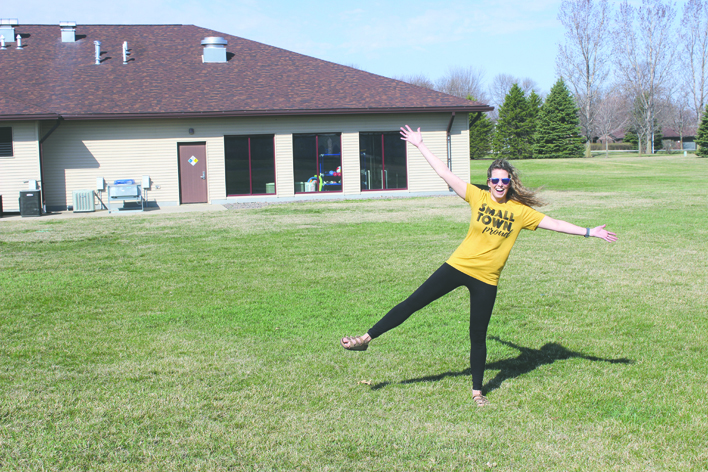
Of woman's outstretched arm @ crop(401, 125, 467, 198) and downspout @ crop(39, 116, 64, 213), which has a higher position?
downspout @ crop(39, 116, 64, 213)

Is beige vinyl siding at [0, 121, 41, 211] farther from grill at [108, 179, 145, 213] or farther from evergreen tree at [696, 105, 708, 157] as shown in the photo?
evergreen tree at [696, 105, 708, 157]

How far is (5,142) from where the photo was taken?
21297 mm

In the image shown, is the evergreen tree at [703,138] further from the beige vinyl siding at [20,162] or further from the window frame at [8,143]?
the window frame at [8,143]

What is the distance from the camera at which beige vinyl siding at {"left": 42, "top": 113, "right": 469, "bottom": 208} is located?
22516mm

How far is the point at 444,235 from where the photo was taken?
13492 millimetres

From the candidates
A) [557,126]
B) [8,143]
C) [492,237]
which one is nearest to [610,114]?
[557,126]

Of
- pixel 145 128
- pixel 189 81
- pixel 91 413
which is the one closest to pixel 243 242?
pixel 91 413

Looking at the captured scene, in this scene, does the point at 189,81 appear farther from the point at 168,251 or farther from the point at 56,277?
the point at 56,277

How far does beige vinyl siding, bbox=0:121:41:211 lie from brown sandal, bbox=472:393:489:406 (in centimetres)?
2090

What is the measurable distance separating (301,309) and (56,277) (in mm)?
4658

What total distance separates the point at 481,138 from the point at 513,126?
352cm

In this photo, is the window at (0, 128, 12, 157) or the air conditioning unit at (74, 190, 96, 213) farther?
the air conditioning unit at (74, 190, 96, 213)

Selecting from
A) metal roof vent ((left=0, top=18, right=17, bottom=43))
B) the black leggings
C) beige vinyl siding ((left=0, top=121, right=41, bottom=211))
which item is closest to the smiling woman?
the black leggings

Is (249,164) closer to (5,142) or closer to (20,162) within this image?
(20,162)
